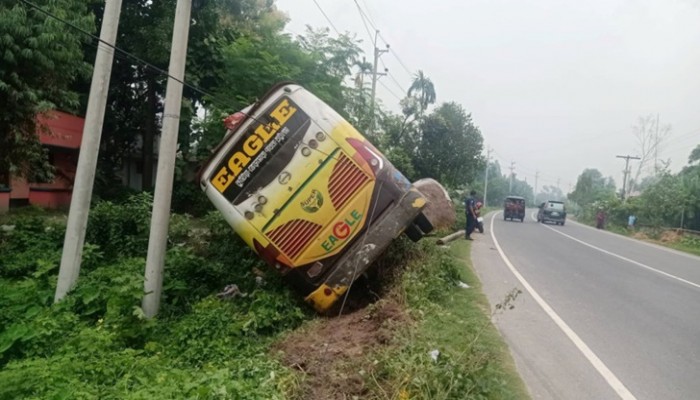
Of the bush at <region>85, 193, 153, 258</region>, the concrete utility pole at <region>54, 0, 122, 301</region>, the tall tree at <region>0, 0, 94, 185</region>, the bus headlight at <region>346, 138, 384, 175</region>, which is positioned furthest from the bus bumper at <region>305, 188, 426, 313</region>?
the tall tree at <region>0, 0, 94, 185</region>

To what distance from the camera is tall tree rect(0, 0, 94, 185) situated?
7.29 metres

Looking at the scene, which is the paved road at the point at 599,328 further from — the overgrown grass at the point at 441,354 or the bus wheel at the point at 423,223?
the bus wheel at the point at 423,223

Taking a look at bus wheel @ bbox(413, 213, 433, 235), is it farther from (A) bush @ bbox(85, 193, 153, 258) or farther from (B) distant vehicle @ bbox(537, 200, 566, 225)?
(B) distant vehicle @ bbox(537, 200, 566, 225)

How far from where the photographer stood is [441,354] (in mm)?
3586

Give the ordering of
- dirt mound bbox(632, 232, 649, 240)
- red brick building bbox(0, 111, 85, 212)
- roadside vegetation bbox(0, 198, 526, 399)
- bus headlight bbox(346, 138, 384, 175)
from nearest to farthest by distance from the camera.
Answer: roadside vegetation bbox(0, 198, 526, 399) < bus headlight bbox(346, 138, 384, 175) < red brick building bbox(0, 111, 85, 212) < dirt mound bbox(632, 232, 649, 240)

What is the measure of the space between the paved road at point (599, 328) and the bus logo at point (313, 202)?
8.92 ft

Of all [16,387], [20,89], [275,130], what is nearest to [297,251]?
[275,130]

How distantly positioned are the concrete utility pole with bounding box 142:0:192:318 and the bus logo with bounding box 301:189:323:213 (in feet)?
5.63

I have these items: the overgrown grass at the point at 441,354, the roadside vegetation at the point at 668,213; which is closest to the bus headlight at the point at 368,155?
the overgrown grass at the point at 441,354

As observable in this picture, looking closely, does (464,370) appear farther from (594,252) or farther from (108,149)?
(108,149)

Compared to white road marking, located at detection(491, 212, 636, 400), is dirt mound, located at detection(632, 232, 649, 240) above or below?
above

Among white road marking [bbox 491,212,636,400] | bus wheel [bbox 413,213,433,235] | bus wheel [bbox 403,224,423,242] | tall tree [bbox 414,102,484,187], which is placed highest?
tall tree [bbox 414,102,484,187]

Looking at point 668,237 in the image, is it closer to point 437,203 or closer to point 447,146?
point 447,146

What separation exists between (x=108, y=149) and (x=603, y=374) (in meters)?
22.5
